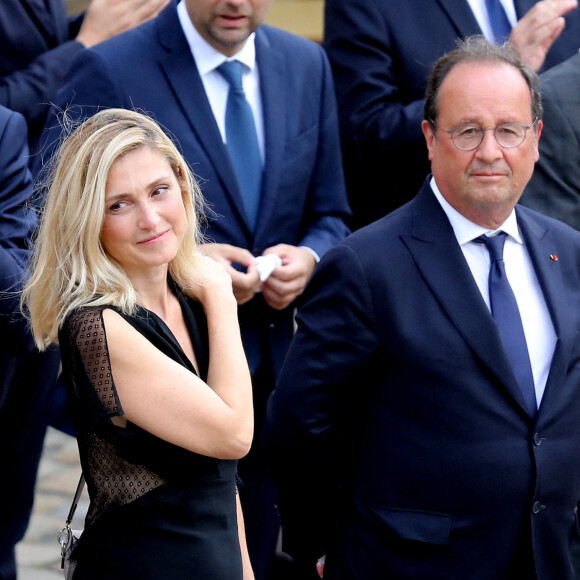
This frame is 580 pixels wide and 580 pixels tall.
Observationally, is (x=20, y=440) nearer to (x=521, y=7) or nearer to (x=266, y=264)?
(x=266, y=264)

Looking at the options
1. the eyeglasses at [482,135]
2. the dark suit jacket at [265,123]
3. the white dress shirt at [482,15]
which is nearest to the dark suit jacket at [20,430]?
the dark suit jacket at [265,123]

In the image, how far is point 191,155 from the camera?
3.56m

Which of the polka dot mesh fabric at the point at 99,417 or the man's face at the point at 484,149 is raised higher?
the man's face at the point at 484,149

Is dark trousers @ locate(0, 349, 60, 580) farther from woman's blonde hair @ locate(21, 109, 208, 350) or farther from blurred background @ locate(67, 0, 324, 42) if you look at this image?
blurred background @ locate(67, 0, 324, 42)

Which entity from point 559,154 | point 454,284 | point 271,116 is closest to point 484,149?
point 454,284

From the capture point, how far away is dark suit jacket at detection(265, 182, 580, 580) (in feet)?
9.57

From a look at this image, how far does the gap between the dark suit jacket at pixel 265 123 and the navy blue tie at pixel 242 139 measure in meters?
0.04

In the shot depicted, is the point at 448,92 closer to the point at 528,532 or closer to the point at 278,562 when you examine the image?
the point at 528,532

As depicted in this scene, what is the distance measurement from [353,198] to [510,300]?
141 cm

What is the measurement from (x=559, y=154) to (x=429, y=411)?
1.19 meters

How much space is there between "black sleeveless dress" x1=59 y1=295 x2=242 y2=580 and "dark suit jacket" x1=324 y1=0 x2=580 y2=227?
163 centimetres

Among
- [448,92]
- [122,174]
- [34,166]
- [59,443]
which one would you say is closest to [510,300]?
[448,92]

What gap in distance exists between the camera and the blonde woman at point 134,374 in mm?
2449

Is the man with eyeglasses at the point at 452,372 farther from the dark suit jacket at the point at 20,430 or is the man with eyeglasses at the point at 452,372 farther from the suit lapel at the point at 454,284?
the dark suit jacket at the point at 20,430
